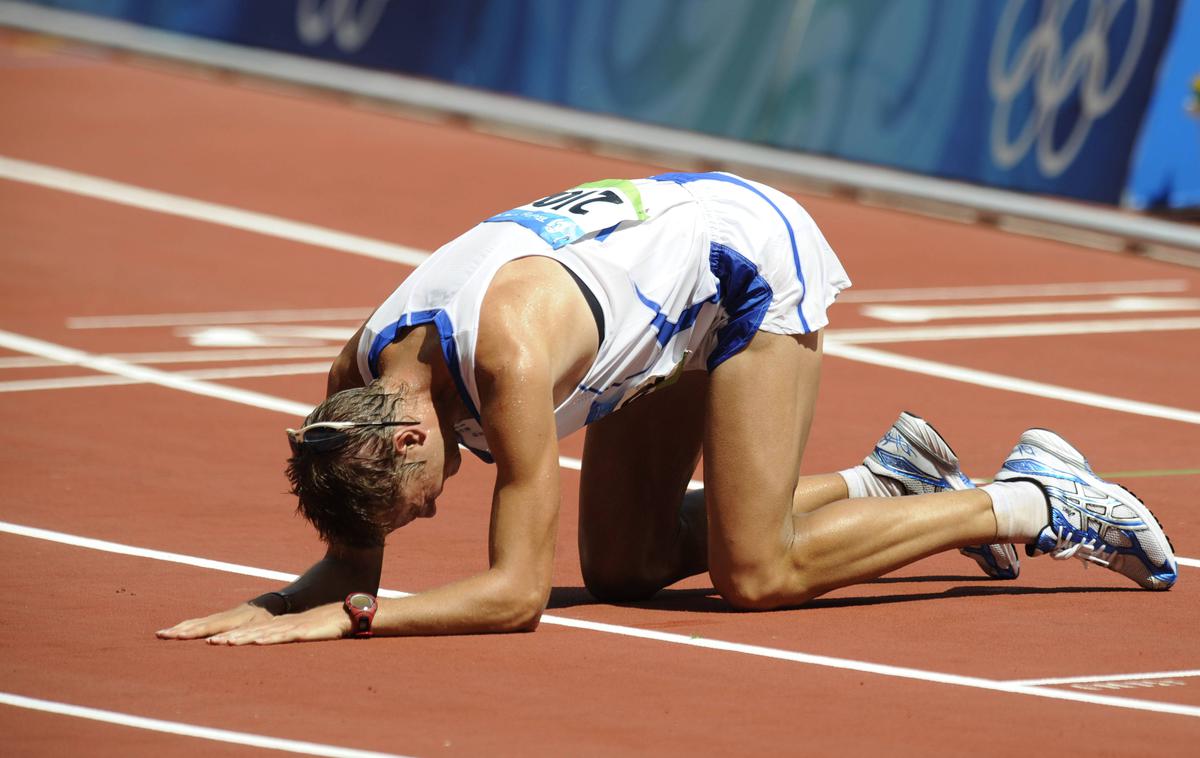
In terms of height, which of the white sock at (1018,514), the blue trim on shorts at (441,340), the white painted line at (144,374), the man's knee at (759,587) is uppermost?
the blue trim on shorts at (441,340)

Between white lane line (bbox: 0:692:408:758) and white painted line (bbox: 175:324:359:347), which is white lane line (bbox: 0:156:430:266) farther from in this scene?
white lane line (bbox: 0:692:408:758)

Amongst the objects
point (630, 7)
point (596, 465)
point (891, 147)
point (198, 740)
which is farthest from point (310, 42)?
point (198, 740)

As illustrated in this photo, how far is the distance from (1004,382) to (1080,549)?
472 cm

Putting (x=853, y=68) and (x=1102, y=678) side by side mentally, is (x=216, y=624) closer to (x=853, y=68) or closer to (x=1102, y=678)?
(x=1102, y=678)

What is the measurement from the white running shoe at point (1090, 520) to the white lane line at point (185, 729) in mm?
2493

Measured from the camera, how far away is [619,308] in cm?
628

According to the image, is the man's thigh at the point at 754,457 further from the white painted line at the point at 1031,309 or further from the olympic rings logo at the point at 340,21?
the olympic rings logo at the point at 340,21

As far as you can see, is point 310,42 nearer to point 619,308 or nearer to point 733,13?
point 733,13

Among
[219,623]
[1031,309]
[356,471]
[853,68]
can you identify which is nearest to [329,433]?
[356,471]

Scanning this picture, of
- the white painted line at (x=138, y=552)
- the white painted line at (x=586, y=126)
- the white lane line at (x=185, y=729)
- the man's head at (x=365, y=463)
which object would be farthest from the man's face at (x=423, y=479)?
the white painted line at (x=586, y=126)

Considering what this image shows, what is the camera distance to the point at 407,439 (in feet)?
19.4

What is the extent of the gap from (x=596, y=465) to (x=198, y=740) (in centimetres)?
204

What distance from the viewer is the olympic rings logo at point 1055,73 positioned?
53.5 feet

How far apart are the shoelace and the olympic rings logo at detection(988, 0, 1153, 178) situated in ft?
33.2
